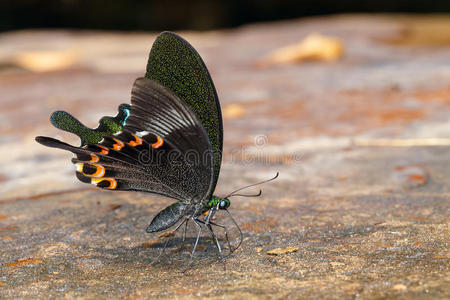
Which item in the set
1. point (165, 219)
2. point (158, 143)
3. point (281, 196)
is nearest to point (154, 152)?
point (158, 143)

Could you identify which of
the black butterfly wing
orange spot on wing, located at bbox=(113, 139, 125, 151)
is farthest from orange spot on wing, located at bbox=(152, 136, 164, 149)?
orange spot on wing, located at bbox=(113, 139, 125, 151)

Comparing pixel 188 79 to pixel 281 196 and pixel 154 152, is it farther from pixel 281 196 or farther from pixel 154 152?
pixel 281 196

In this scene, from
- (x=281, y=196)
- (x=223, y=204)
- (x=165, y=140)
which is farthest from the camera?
(x=281, y=196)

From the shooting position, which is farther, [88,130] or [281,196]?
[281,196]

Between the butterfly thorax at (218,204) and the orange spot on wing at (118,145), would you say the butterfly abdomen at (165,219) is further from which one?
the orange spot on wing at (118,145)

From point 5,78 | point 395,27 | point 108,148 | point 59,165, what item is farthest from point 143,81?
point 395,27

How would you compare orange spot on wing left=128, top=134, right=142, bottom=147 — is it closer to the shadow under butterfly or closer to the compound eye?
the shadow under butterfly
